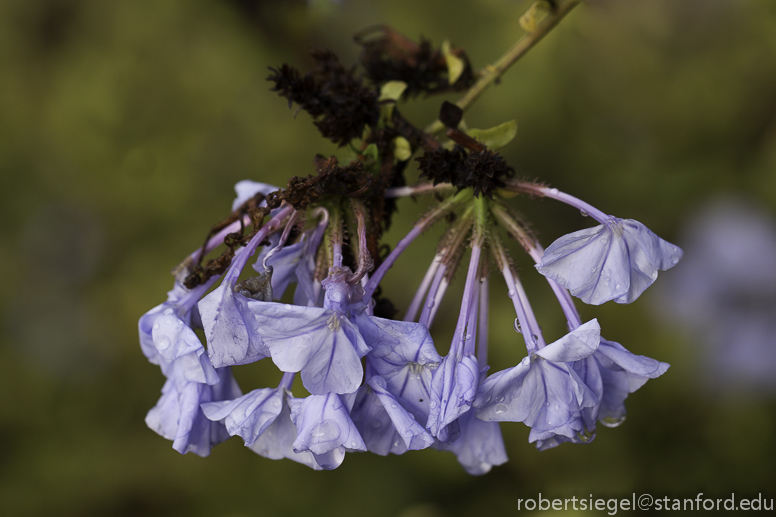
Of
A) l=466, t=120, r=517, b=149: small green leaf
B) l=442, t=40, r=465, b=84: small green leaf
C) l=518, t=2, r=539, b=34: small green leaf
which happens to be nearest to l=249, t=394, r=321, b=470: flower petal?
l=466, t=120, r=517, b=149: small green leaf

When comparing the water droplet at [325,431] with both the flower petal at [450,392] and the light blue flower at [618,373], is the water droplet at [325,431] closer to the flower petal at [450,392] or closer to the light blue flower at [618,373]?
the flower petal at [450,392]

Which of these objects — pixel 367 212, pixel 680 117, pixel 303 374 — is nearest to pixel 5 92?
pixel 367 212

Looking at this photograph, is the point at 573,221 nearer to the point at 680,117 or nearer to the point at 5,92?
the point at 680,117

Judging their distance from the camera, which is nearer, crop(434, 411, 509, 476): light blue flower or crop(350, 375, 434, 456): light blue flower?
crop(350, 375, 434, 456): light blue flower

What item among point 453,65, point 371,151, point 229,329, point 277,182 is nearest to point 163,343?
point 229,329

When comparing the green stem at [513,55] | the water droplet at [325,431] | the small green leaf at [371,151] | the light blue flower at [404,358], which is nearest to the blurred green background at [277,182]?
the green stem at [513,55]

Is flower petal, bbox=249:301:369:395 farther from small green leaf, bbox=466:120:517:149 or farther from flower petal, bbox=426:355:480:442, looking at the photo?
small green leaf, bbox=466:120:517:149
